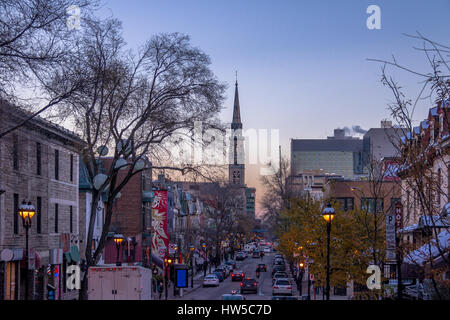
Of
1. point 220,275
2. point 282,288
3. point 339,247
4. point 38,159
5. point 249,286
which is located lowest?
point 220,275

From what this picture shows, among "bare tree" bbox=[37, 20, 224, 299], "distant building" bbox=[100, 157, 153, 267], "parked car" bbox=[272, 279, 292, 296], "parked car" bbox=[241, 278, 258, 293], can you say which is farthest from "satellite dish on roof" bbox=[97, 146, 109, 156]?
"distant building" bbox=[100, 157, 153, 267]

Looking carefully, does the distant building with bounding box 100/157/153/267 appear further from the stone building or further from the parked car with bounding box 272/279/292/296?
the stone building

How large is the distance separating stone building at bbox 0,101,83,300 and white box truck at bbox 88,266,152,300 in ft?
19.4

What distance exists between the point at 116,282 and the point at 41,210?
14.0 metres

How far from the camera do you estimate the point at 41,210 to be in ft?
129

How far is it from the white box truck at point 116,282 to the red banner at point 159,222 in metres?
42.0

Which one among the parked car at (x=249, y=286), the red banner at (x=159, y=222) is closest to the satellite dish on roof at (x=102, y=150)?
the parked car at (x=249, y=286)

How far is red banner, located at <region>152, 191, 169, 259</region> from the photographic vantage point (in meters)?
69.8

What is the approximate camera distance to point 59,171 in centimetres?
4284

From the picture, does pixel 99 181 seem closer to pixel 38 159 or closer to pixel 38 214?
pixel 38 159

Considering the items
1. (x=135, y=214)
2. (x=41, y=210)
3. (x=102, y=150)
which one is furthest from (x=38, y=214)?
(x=135, y=214)

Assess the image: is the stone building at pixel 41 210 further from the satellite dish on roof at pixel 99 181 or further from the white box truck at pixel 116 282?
the white box truck at pixel 116 282

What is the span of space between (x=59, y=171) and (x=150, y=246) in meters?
30.0
